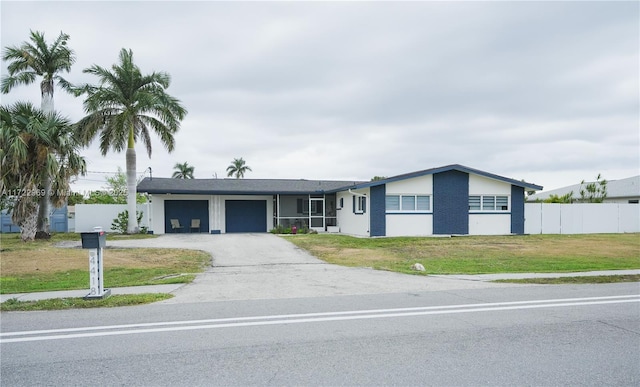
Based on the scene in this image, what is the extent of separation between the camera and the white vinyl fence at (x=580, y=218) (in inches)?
1152

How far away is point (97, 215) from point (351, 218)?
654 inches

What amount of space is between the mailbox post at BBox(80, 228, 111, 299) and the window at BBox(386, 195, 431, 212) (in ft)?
58.7

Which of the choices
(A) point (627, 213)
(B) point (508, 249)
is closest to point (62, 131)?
(B) point (508, 249)

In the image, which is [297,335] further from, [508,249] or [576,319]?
[508,249]

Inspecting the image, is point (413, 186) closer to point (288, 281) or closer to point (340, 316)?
point (288, 281)

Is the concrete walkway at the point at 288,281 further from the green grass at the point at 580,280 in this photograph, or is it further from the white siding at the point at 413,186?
the white siding at the point at 413,186

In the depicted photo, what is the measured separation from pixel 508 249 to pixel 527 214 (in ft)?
36.3

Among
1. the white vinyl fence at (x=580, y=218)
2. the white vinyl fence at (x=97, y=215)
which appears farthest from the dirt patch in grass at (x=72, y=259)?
the white vinyl fence at (x=580, y=218)

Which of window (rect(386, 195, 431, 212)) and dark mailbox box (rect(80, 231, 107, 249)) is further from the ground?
window (rect(386, 195, 431, 212))

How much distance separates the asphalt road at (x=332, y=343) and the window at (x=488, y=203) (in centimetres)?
1851

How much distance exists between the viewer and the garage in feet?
97.1

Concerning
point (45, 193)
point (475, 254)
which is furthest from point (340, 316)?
point (45, 193)

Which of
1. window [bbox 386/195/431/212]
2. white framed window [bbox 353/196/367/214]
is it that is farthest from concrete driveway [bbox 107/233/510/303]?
window [bbox 386/195/431/212]

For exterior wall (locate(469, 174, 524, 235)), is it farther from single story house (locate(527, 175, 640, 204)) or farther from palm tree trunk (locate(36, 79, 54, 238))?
palm tree trunk (locate(36, 79, 54, 238))
